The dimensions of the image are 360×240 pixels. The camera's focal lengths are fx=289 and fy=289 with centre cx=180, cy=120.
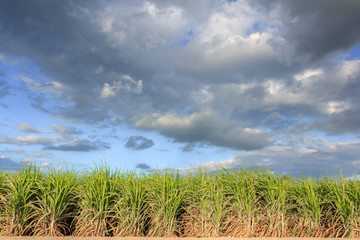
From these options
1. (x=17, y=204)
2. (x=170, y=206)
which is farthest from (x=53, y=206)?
(x=170, y=206)

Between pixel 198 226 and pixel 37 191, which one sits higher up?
pixel 37 191

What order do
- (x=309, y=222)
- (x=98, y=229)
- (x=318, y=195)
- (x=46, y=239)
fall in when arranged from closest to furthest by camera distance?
(x=46, y=239) < (x=98, y=229) < (x=309, y=222) < (x=318, y=195)

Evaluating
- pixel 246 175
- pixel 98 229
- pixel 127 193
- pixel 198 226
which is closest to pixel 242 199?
pixel 246 175

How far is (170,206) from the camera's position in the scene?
559 centimetres

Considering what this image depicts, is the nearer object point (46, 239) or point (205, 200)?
point (46, 239)

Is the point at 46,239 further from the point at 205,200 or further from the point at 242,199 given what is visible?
the point at 242,199

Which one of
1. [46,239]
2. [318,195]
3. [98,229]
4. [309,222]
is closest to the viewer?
[46,239]

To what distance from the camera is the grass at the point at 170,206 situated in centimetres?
560

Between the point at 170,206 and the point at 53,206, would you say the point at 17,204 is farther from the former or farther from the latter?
the point at 170,206

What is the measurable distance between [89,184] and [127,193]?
0.89 meters

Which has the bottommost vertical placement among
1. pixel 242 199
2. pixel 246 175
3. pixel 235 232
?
pixel 235 232

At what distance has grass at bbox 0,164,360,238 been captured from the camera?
5.60 metres

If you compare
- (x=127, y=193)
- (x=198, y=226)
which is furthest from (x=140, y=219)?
(x=198, y=226)

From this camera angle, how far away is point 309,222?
19.6 feet
